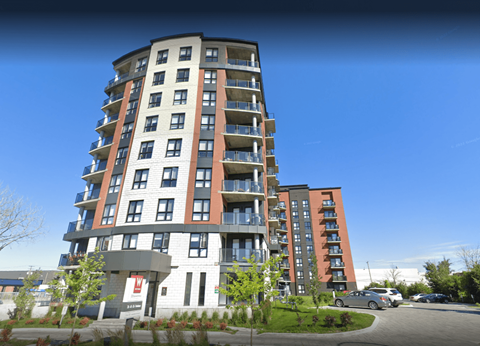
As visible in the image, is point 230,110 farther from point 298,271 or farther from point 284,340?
point 298,271

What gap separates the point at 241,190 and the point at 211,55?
18050 mm

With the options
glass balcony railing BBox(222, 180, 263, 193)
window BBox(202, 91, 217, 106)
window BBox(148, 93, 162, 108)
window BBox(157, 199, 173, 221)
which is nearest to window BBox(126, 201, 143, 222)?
window BBox(157, 199, 173, 221)

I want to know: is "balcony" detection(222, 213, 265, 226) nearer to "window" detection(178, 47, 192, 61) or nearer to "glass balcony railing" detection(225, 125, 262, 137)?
"glass balcony railing" detection(225, 125, 262, 137)

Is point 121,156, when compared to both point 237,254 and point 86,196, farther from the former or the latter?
point 237,254

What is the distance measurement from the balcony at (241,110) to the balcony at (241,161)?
5.25 meters

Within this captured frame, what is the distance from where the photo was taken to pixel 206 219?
23.3 m

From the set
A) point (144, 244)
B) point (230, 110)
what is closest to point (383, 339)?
point (144, 244)

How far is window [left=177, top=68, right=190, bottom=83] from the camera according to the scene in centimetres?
2981

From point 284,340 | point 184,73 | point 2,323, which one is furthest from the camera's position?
point 184,73

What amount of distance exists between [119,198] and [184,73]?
16412mm

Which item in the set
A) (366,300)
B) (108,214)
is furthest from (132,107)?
(366,300)

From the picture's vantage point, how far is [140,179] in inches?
1006

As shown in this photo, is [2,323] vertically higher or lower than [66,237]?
lower

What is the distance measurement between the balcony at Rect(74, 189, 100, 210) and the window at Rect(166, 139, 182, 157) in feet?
30.6
